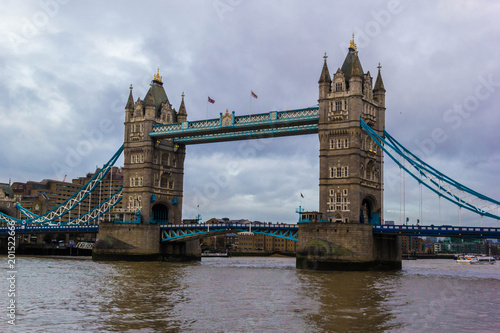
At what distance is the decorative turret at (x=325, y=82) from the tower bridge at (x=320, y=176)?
12 centimetres

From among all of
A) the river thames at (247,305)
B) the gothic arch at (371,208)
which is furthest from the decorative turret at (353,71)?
the river thames at (247,305)

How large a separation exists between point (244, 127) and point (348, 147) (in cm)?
1585

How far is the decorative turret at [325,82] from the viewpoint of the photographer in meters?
71.1

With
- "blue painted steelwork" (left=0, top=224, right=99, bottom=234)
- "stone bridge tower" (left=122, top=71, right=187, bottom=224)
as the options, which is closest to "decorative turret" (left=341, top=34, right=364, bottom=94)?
"stone bridge tower" (left=122, top=71, right=187, bottom=224)

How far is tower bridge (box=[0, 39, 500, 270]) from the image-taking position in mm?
64500

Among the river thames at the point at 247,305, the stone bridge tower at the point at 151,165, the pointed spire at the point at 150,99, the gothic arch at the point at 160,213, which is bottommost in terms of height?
the river thames at the point at 247,305

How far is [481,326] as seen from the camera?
26734 millimetres

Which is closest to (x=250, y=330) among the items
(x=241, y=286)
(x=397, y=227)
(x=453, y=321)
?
(x=453, y=321)

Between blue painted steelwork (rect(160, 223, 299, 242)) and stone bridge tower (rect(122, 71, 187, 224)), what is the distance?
162 inches

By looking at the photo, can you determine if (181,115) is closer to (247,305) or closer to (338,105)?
(338,105)

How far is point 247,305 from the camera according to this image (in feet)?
108

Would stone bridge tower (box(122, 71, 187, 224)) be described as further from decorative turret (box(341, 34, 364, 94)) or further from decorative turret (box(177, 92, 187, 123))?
decorative turret (box(341, 34, 364, 94))

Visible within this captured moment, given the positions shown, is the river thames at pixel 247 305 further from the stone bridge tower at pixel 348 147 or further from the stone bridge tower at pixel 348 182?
the stone bridge tower at pixel 348 147

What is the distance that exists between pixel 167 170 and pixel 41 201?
10379cm
